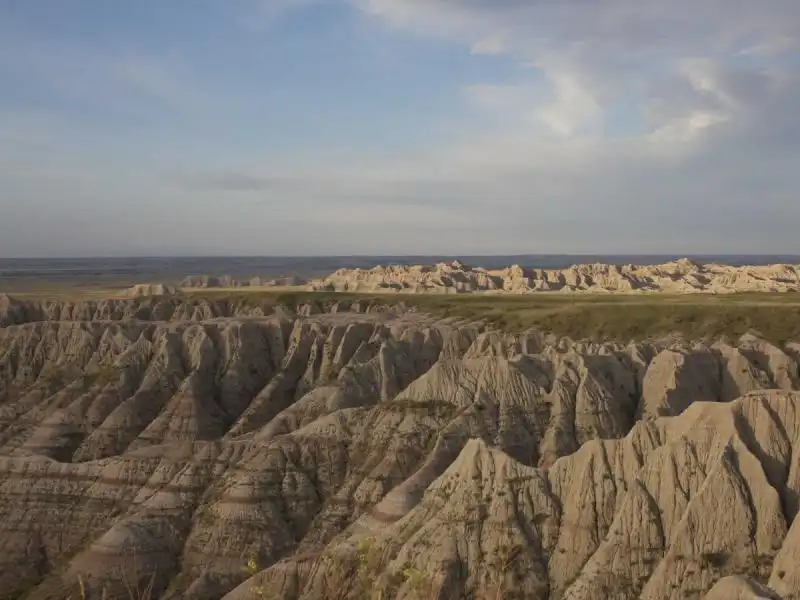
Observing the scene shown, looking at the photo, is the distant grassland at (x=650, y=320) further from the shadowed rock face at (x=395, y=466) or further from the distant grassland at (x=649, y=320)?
the shadowed rock face at (x=395, y=466)

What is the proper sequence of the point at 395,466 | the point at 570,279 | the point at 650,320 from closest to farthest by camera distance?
the point at 395,466, the point at 650,320, the point at 570,279

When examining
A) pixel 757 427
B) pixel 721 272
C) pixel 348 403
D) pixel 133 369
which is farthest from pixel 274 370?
pixel 721 272

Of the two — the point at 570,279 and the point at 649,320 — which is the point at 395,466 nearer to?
the point at 649,320

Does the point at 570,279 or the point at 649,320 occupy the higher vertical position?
the point at 570,279

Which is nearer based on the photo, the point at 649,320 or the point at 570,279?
the point at 649,320

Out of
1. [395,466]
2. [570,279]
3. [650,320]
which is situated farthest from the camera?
[570,279]

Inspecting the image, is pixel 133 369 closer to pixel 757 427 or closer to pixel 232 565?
pixel 232 565

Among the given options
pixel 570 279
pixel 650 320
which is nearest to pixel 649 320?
pixel 650 320
